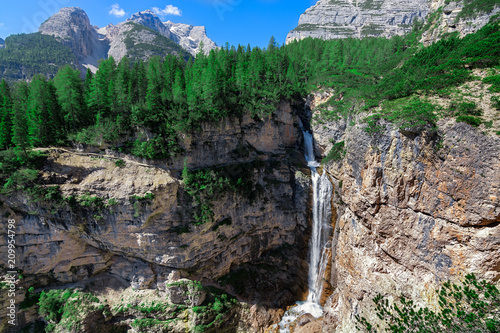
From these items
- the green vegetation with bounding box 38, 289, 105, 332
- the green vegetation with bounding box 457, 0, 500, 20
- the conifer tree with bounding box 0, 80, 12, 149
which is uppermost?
the green vegetation with bounding box 457, 0, 500, 20

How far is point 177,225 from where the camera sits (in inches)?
1201

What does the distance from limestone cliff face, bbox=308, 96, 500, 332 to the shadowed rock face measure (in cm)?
1007

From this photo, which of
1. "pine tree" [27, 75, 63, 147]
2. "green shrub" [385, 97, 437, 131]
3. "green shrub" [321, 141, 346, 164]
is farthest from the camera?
"green shrub" [321, 141, 346, 164]

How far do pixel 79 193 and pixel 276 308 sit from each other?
1186 inches

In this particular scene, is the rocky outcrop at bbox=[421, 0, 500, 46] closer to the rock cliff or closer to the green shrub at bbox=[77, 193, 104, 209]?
the rock cliff

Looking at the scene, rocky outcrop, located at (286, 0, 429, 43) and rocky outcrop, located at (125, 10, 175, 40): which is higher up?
rocky outcrop, located at (125, 10, 175, 40)

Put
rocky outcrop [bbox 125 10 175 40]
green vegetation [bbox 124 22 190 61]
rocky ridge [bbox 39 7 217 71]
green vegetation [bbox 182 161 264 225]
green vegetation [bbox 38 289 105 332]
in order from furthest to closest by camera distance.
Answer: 1. rocky outcrop [bbox 125 10 175 40]
2. rocky ridge [bbox 39 7 217 71]
3. green vegetation [bbox 124 22 190 61]
4. green vegetation [bbox 182 161 264 225]
5. green vegetation [bbox 38 289 105 332]

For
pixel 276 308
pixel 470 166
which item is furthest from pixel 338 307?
pixel 470 166

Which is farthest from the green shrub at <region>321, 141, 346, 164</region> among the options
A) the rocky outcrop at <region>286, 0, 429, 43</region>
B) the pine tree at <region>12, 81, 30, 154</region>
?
the rocky outcrop at <region>286, 0, 429, 43</region>

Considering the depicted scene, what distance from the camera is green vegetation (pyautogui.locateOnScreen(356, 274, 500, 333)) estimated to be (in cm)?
1447

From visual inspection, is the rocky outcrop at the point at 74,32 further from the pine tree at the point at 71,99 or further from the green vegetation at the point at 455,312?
the green vegetation at the point at 455,312

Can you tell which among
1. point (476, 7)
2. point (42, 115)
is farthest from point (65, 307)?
point (476, 7)

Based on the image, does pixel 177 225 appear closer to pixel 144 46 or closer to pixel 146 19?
pixel 144 46

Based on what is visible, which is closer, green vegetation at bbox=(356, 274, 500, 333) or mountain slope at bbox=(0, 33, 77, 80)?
green vegetation at bbox=(356, 274, 500, 333)
